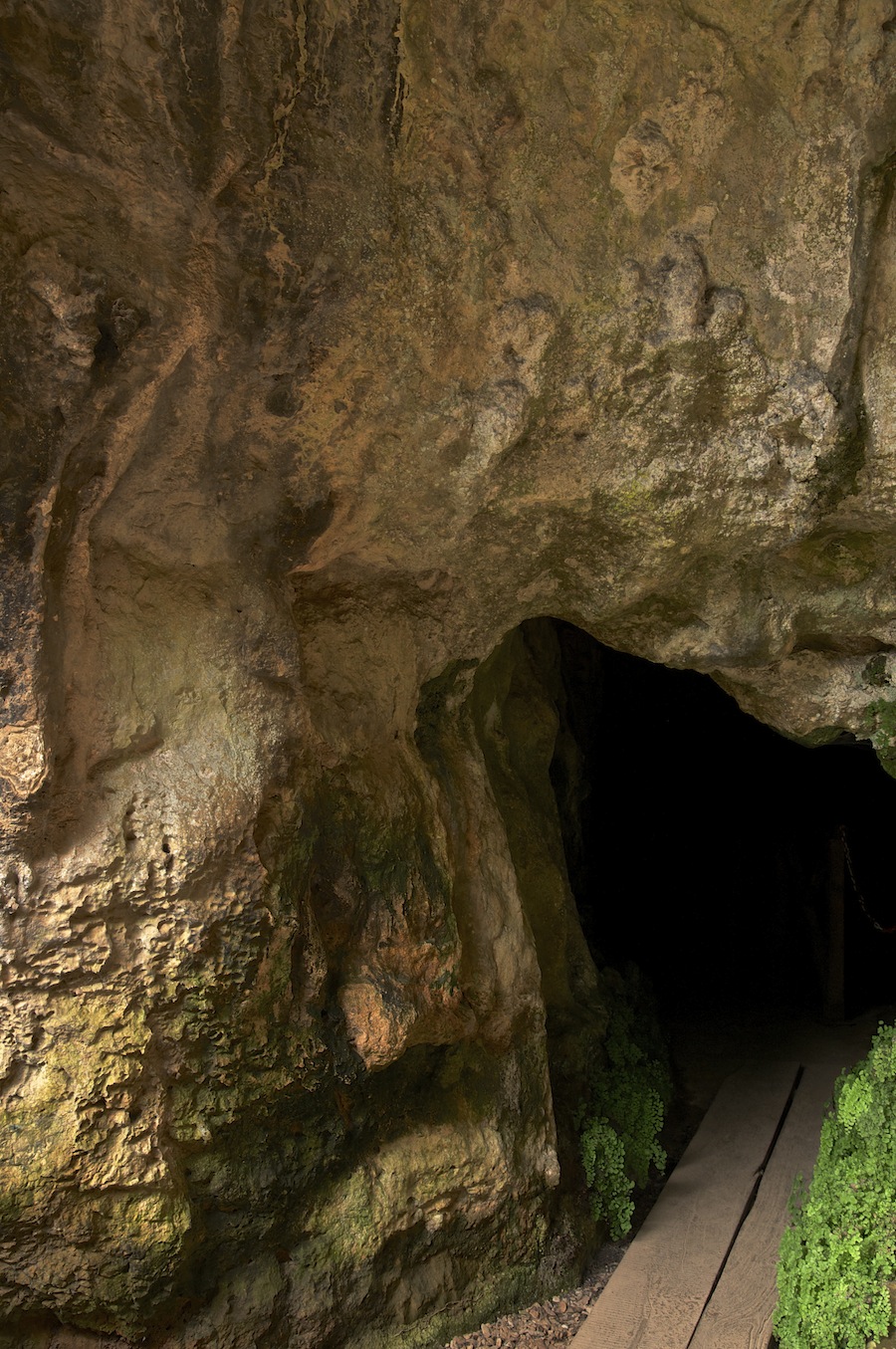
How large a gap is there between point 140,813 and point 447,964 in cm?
135

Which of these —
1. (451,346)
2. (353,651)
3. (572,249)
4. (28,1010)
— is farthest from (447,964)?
(572,249)

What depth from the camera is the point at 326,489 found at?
3074mm

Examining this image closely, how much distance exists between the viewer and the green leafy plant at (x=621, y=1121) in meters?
4.37

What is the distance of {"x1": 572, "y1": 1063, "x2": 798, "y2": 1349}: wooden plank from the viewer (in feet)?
12.2

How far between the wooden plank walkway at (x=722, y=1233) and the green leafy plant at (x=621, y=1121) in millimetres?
144

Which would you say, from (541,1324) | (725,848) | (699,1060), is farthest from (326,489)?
(725,848)

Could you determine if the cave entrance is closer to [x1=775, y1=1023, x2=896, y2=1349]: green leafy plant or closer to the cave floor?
the cave floor

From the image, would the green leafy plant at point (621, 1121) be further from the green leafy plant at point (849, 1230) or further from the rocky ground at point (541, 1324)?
the green leafy plant at point (849, 1230)

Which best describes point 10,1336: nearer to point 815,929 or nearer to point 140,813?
point 140,813

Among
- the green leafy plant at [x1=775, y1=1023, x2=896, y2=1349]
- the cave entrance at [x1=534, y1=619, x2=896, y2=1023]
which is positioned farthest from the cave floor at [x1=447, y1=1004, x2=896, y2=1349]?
the green leafy plant at [x1=775, y1=1023, x2=896, y2=1349]

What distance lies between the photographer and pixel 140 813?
9.27 feet

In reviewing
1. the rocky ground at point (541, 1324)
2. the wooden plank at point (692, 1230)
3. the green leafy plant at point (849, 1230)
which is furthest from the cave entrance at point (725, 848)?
the green leafy plant at point (849, 1230)

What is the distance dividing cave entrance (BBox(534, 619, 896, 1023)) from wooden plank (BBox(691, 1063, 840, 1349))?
1.87 m

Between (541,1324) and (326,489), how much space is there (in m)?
3.15
